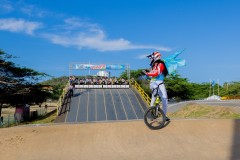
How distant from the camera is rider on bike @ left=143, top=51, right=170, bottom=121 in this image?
1104 cm

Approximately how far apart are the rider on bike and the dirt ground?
1.07 metres

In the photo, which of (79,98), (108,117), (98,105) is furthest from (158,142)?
(79,98)

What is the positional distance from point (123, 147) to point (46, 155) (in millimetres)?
2302

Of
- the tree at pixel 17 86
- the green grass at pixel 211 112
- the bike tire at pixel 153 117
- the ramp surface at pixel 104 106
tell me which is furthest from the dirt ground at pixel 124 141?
the tree at pixel 17 86

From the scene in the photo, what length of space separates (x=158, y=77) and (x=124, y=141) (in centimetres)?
268

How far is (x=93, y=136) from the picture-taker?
1054cm

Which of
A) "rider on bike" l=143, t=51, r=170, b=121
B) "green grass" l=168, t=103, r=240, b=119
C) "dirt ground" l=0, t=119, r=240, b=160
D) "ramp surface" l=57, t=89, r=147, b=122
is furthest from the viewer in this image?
"ramp surface" l=57, t=89, r=147, b=122

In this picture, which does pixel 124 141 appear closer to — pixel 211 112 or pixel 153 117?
pixel 153 117

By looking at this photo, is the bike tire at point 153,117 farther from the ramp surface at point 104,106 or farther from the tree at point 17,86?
the tree at point 17,86

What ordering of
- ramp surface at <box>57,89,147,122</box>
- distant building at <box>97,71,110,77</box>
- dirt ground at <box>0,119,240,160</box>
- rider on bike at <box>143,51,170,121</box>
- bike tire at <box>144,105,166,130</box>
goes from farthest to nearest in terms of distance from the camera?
1. distant building at <box>97,71,110,77</box>
2. ramp surface at <box>57,89,147,122</box>
3. rider on bike at <box>143,51,170,121</box>
4. bike tire at <box>144,105,166,130</box>
5. dirt ground at <box>0,119,240,160</box>

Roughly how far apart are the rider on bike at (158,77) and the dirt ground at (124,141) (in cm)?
107

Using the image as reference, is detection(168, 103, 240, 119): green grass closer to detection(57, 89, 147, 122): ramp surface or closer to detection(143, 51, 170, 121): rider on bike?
detection(57, 89, 147, 122): ramp surface

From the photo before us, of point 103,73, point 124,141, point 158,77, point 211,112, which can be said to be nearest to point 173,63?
point 158,77

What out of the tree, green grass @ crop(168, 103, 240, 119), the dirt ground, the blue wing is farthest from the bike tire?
the tree
